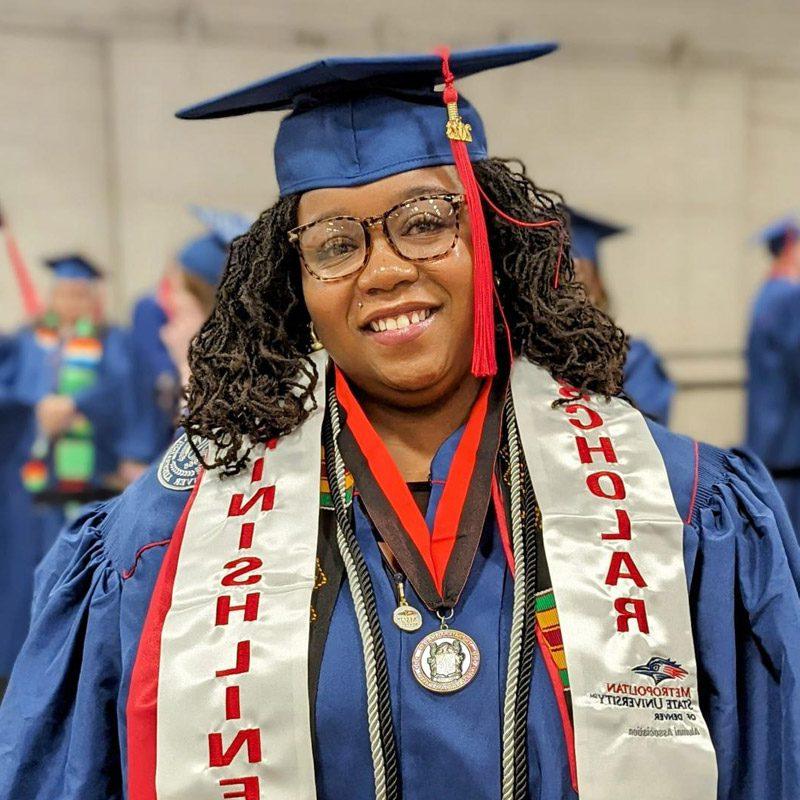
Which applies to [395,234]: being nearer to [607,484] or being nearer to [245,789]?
[607,484]

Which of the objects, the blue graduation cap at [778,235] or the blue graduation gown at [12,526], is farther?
the blue graduation cap at [778,235]

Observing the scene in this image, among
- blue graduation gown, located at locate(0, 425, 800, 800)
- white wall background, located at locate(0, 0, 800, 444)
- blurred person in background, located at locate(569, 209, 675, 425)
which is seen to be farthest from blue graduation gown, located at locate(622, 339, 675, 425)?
blue graduation gown, located at locate(0, 425, 800, 800)

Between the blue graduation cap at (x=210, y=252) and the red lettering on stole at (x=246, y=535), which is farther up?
the blue graduation cap at (x=210, y=252)

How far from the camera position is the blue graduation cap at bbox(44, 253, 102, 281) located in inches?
168

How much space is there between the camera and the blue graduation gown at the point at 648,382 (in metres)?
3.51

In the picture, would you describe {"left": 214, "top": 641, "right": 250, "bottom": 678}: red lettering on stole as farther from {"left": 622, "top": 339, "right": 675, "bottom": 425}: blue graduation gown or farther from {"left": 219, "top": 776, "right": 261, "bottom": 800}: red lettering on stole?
{"left": 622, "top": 339, "right": 675, "bottom": 425}: blue graduation gown

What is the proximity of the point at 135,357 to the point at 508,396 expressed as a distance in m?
3.36

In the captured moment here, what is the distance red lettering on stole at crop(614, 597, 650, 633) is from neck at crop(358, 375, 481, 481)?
1.12 ft

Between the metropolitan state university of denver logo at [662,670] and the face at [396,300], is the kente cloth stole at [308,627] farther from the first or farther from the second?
the face at [396,300]

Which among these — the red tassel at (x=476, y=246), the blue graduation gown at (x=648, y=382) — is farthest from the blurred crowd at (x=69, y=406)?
the red tassel at (x=476, y=246)

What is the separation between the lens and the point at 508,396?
145 centimetres

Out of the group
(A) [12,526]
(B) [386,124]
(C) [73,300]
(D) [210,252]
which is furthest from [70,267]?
(B) [386,124]

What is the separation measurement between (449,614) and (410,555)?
0.30 ft

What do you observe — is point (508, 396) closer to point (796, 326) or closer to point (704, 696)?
point (704, 696)
